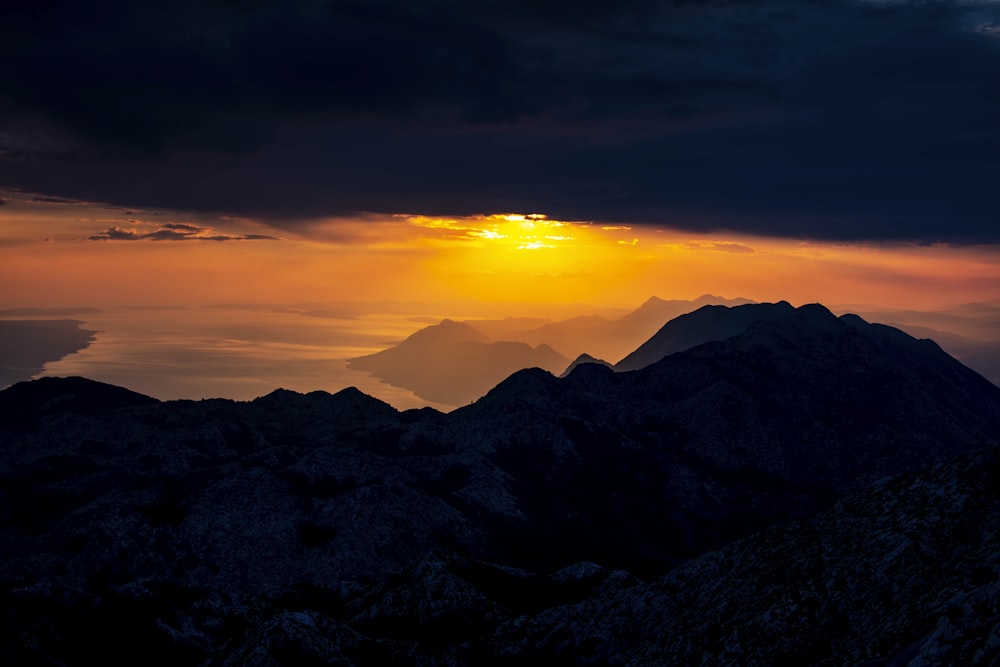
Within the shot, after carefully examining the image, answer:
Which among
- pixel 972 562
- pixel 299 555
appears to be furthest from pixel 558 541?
pixel 972 562

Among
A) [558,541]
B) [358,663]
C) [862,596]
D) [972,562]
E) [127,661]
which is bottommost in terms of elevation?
[558,541]

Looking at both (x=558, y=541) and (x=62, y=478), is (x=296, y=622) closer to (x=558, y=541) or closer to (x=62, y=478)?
(x=558, y=541)

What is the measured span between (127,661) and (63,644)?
6213 mm

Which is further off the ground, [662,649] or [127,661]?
[662,649]

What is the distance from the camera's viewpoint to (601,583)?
85.2 meters

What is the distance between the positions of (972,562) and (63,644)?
3019 inches

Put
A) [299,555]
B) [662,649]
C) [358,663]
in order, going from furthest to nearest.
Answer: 1. [299,555]
2. [358,663]
3. [662,649]

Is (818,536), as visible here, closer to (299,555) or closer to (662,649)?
(662,649)

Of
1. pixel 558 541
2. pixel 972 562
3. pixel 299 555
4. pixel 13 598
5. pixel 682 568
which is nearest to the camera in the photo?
pixel 972 562

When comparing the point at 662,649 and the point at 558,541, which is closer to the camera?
the point at 662,649

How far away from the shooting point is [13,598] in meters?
79.4

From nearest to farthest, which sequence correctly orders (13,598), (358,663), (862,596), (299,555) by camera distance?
(862,596) → (358,663) → (13,598) → (299,555)

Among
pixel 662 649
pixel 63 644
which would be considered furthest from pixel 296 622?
pixel 662 649

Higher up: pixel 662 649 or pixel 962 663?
pixel 962 663
